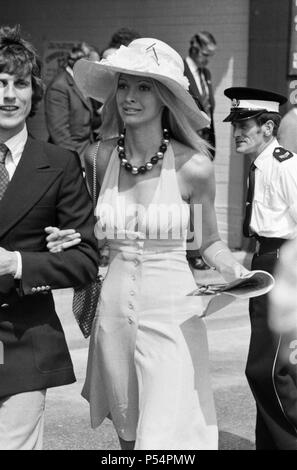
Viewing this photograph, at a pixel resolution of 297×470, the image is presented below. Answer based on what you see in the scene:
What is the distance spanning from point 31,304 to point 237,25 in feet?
24.1

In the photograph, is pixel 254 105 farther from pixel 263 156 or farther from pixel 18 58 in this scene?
pixel 18 58

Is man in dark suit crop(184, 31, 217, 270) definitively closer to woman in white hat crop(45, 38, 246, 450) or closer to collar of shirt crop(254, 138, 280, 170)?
collar of shirt crop(254, 138, 280, 170)

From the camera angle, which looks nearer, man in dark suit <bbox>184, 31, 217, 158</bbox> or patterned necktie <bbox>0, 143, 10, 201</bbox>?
patterned necktie <bbox>0, 143, 10, 201</bbox>

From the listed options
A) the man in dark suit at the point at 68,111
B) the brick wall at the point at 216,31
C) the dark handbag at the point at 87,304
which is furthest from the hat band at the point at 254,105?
the brick wall at the point at 216,31

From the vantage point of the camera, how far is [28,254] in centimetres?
354

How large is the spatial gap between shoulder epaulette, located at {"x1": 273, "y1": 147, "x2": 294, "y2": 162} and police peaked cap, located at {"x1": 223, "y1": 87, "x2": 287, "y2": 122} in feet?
0.78

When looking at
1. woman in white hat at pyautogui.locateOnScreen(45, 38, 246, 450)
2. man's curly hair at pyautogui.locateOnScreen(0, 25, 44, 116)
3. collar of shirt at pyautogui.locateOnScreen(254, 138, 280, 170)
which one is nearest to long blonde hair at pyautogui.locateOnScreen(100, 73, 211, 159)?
woman in white hat at pyautogui.locateOnScreen(45, 38, 246, 450)

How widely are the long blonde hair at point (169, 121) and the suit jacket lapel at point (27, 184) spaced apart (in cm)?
65

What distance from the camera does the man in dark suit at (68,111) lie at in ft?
29.9

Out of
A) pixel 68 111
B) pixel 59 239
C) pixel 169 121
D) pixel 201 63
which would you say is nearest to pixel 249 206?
pixel 169 121

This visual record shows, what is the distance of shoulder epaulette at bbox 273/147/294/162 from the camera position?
538 cm

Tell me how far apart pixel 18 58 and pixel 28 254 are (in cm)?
70

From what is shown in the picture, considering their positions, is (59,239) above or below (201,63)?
above
